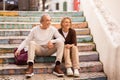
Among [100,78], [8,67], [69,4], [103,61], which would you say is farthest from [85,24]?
[69,4]

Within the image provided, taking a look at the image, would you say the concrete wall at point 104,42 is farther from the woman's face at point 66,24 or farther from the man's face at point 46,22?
the man's face at point 46,22

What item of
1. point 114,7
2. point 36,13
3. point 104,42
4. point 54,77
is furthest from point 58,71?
point 36,13

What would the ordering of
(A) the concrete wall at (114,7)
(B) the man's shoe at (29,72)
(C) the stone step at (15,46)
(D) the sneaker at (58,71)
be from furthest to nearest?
(A) the concrete wall at (114,7) → (C) the stone step at (15,46) → (D) the sneaker at (58,71) → (B) the man's shoe at (29,72)

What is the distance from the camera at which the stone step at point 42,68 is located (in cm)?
445

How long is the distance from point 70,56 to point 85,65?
396 millimetres

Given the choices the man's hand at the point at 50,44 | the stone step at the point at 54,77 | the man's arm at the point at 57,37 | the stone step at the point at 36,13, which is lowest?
the stone step at the point at 54,77

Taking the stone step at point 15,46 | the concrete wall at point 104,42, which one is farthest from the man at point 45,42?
the concrete wall at point 104,42

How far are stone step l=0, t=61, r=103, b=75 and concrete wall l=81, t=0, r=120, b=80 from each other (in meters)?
0.16

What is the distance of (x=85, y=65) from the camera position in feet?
15.8

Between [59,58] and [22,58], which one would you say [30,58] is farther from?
[59,58]

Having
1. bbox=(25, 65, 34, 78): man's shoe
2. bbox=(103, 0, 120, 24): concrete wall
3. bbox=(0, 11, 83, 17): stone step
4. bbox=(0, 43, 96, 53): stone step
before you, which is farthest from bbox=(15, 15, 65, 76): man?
bbox=(0, 11, 83, 17): stone step

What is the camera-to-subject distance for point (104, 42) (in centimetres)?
487

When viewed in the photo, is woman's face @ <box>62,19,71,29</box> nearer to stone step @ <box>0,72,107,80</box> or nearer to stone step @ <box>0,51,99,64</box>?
stone step @ <box>0,51,99,64</box>

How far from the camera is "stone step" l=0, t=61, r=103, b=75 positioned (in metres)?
4.45
